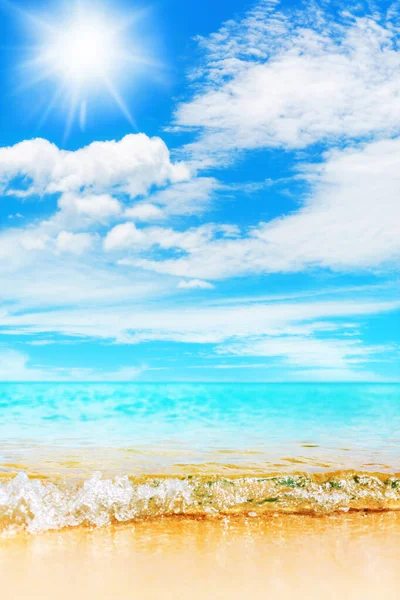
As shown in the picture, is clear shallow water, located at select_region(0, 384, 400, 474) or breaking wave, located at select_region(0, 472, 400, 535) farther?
clear shallow water, located at select_region(0, 384, 400, 474)

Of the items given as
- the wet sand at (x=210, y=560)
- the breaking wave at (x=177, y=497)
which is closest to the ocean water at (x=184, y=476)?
the breaking wave at (x=177, y=497)

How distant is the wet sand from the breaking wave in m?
0.31

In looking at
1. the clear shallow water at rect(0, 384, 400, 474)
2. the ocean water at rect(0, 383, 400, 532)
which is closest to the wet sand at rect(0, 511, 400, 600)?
the ocean water at rect(0, 383, 400, 532)

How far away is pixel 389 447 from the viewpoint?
12789 millimetres

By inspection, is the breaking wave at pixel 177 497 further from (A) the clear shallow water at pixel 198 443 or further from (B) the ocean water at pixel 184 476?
(A) the clear shallow water at pixel 198 443

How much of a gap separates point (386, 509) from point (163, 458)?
4.64m

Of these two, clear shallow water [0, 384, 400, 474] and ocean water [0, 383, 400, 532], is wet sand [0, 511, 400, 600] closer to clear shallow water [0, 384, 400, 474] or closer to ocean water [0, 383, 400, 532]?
ocean water [0, 383, 400, 532]

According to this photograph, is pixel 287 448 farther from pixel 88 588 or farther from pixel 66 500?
pixel 88 588

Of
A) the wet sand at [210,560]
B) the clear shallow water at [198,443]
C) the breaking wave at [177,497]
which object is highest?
the clear shallow water at [198,443]

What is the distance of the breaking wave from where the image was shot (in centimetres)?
683

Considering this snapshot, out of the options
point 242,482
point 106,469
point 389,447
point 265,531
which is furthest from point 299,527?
point 389,447

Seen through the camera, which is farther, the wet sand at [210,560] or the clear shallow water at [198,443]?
the clear shallow water at [198,443]

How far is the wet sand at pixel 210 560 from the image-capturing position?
4902mm

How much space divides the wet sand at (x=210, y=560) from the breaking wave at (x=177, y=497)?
313mm
